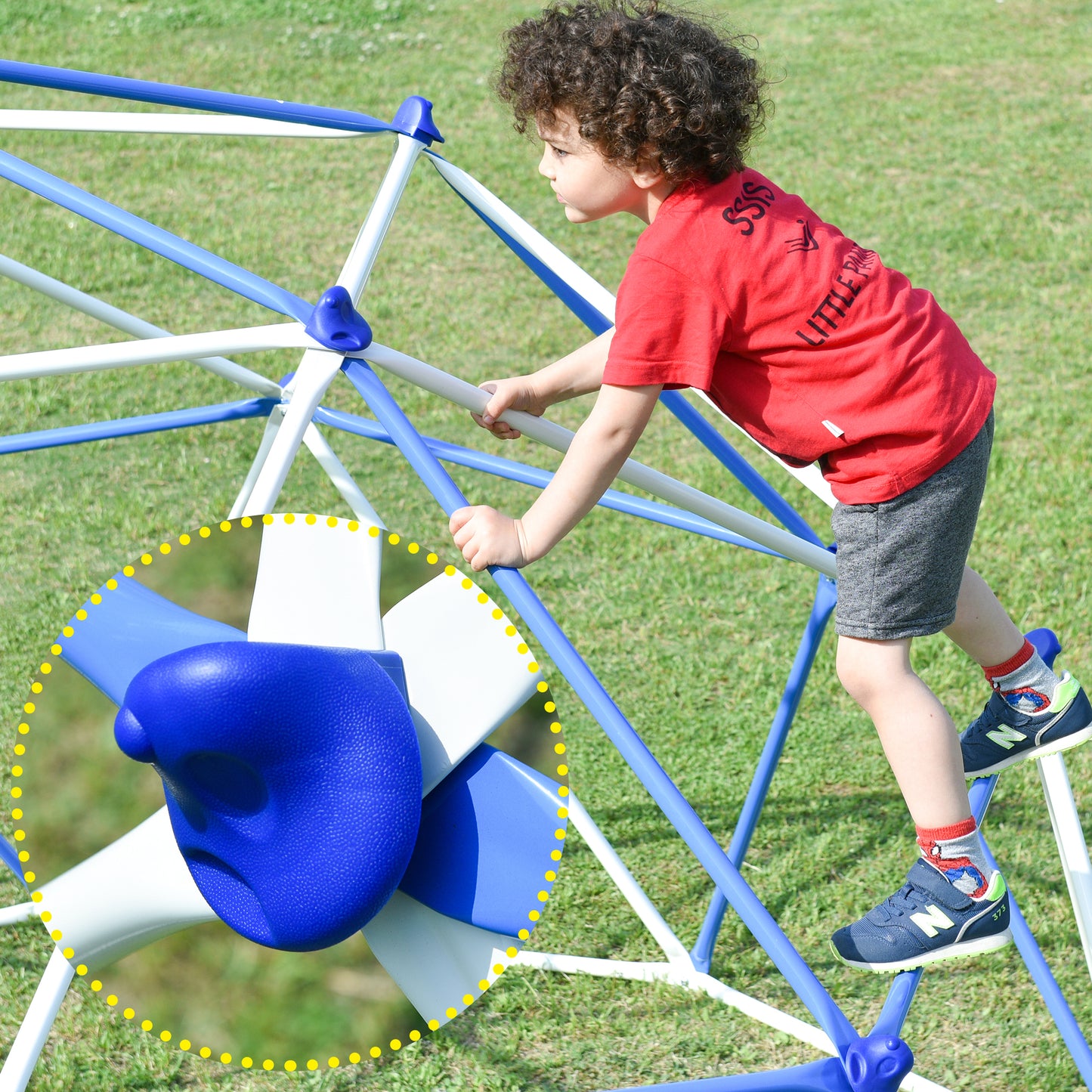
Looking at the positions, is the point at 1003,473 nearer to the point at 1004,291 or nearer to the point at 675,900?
the point at 1004,291

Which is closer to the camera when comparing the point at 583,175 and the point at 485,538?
the point at 485,538

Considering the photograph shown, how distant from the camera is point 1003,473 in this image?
5.48 m

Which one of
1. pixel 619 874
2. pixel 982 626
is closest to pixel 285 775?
pixel 982 626

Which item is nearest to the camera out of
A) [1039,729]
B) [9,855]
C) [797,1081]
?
[797,1081]

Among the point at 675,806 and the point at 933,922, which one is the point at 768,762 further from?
the point at 675,806

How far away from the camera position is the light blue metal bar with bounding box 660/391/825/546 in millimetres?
2479

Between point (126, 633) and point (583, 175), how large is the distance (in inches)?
35.2

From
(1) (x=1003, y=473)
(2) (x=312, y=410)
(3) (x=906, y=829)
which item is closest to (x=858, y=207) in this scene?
(1) (x=1003, y=473)

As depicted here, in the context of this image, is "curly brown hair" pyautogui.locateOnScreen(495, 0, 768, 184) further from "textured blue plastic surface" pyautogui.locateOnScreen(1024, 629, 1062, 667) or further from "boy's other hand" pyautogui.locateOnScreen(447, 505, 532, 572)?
"textured blue plastic surface" pyautogui.locateOnScreen(1024, 629, 1062, 667)

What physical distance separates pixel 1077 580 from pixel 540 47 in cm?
346

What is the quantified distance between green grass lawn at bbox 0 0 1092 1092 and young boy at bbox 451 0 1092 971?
879 mm

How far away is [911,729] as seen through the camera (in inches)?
84.3

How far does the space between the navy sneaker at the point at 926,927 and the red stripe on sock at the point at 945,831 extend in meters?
0.04

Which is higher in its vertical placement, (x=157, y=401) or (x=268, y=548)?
(x=268, y=548)
